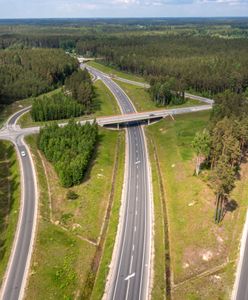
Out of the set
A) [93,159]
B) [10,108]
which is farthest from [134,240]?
[10,108]

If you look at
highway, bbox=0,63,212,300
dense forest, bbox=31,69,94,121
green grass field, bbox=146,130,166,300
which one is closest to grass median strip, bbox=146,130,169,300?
green grass field, bbox=146,130,166,300

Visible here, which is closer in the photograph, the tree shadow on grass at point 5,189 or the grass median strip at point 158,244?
the grass median strip at point 158,244

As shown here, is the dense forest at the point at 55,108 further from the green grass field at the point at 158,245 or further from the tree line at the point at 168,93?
the green grass field at the point at 158,245

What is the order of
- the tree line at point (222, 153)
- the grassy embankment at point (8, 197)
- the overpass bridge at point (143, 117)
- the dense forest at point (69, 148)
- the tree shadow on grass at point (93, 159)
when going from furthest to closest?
the overpass bridge at point (143, 117)
the tree shadow on grass at point (93, 159)
the dense forest at point (69, 148)
the tree line at point (222, 153)
the grassy embankment at point (8, 197)

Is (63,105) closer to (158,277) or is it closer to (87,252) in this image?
(87,252)

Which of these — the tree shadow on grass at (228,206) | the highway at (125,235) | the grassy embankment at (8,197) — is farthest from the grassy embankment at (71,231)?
the tree shadow on grass at (228,206)

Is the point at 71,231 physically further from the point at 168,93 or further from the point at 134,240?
the point at 168,93

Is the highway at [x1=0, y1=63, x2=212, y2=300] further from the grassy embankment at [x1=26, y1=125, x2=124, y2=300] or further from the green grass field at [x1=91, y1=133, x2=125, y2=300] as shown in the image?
the grassy embankment at [x1=26, y1=125, x2=124, y2=300]
